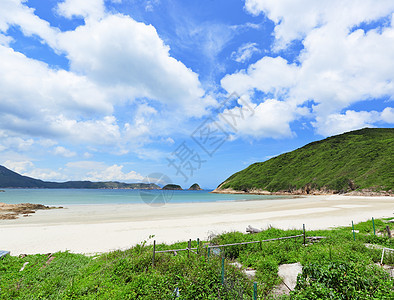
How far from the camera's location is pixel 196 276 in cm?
604

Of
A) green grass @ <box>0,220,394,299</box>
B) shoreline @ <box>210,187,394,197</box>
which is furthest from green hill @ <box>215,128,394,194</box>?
green grass @ <box>0,220,394,299</box>

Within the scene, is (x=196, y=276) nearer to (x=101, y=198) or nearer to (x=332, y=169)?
(x=101, y=198)

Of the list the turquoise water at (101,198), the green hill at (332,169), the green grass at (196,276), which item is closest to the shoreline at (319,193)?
the green hill at (332,169)

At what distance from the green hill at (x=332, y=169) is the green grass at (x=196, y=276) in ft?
241

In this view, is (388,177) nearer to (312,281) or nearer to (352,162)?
(352,162)

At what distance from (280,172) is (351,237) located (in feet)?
432

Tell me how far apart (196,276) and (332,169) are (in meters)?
115

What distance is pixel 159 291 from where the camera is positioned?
5703 mm

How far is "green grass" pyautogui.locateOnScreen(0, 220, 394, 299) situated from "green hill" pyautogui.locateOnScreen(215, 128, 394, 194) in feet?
241

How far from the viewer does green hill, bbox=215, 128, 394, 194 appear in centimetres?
7444

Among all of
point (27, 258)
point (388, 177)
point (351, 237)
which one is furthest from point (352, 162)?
point (27, 258)

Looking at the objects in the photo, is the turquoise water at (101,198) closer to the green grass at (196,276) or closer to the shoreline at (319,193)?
the shoreline at (319,193)

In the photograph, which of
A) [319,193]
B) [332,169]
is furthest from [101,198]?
[332,169]

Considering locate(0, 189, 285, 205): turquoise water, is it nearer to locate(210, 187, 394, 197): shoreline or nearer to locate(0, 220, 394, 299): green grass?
locate(210, 187, 394, 197): shoreline
